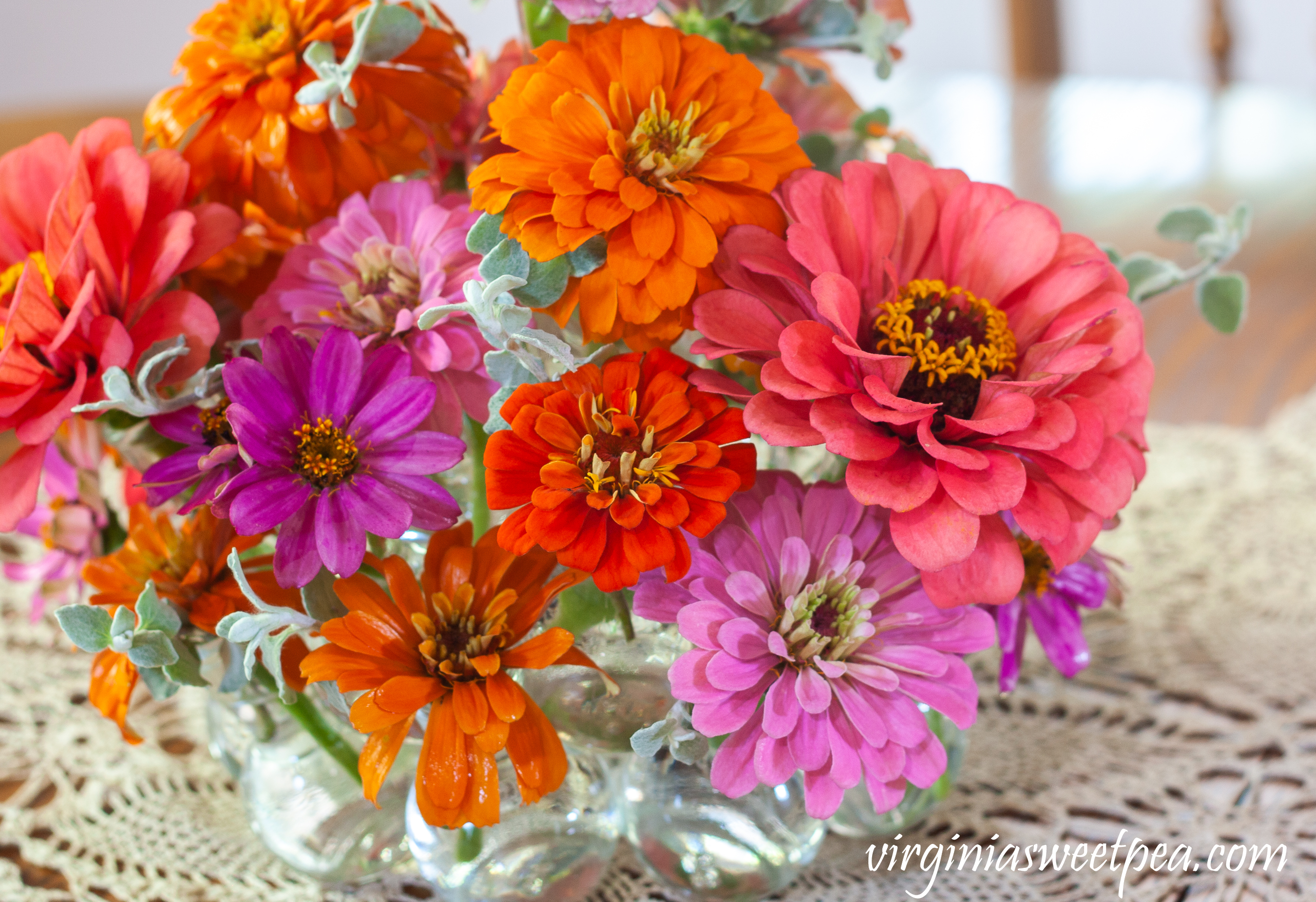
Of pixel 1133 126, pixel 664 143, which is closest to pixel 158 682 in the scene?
pixel 664 143

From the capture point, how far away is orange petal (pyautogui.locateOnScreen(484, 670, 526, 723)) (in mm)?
300

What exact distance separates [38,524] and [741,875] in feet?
1.10

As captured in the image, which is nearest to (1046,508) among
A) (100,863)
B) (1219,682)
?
(1219,682)

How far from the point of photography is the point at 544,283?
300 millimetres

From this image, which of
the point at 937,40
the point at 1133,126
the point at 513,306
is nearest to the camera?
the point at 513,306

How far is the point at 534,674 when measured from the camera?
0.37 m

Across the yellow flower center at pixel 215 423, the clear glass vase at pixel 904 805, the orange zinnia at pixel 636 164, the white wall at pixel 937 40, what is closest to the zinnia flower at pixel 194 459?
the yellow flower center at pixel 215 423

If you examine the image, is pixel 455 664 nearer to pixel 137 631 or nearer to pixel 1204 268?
pixel 137 631

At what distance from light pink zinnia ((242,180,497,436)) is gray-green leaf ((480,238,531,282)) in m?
0.02

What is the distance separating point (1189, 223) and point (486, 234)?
0.91ft

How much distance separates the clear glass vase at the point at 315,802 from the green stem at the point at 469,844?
36mm

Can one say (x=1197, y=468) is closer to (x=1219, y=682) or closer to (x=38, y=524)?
(x=1219, y=682)

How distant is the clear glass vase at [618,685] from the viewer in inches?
14.1

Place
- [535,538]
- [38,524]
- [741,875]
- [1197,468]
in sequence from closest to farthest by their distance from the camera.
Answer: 1. [535,538]
2. [741,875]
3. [38,524]
4. [1197,468]
